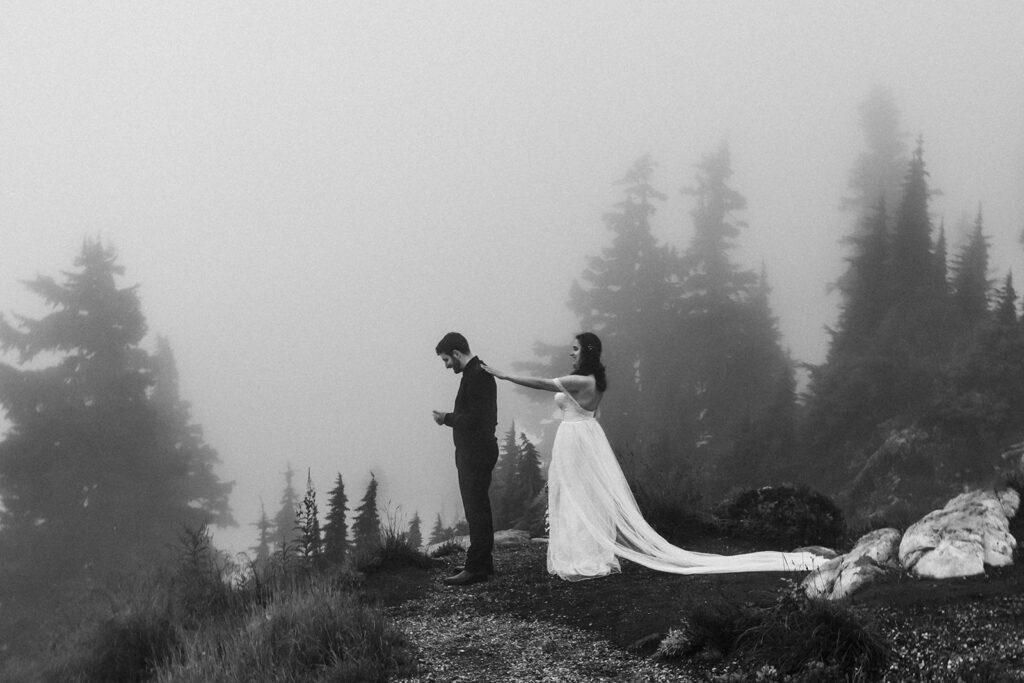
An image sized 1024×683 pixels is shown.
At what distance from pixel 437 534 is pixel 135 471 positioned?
1836 cm

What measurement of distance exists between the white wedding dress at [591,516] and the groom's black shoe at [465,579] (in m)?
0.93

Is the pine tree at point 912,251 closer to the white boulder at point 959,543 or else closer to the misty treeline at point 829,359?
the misty treeline at point 829,359

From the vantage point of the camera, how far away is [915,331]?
128ft

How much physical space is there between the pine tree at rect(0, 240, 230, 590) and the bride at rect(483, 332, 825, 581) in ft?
96.4

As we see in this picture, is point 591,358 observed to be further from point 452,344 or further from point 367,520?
point 367,520

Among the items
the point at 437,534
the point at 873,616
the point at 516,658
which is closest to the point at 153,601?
the point at 516,658

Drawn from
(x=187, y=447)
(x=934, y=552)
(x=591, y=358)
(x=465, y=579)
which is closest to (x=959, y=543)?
(x=934, y=552)

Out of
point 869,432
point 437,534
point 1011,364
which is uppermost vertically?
point 1011,364

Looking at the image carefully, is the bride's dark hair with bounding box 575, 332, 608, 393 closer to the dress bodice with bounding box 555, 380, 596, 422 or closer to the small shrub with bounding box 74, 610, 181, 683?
the dress bodice with bounding box 555, 380, 596, 422

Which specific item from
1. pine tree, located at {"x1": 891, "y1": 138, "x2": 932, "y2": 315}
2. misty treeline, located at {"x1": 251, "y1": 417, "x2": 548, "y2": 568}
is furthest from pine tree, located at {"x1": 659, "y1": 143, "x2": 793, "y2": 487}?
misty treeline, located at {"x1": 251, "y1": 417, "x2": 548, "y2": 568}

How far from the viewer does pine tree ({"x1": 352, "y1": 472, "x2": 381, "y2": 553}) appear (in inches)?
659

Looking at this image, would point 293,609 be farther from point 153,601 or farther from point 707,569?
point 707,569

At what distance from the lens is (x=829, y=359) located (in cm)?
4075

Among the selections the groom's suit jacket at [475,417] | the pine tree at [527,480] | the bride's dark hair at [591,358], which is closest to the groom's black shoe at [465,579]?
the groom's suit jacket at [475,417]
